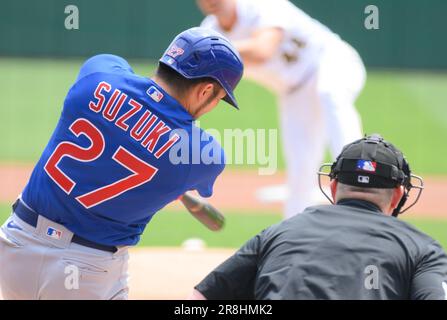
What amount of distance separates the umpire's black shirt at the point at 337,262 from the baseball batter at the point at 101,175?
0.63m

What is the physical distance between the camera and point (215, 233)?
23.7 feet

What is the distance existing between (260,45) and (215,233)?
2.51 metres

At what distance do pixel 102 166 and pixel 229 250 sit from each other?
3.69 m

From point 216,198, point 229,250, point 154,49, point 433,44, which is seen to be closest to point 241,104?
point 154,49

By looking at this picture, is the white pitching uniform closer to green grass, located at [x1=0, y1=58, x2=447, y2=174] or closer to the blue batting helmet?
the blue batting helmet

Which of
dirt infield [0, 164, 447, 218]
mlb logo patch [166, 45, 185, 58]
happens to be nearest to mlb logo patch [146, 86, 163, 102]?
mlb logo patch [166, 45, 185, 58]

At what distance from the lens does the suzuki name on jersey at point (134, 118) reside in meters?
2.62

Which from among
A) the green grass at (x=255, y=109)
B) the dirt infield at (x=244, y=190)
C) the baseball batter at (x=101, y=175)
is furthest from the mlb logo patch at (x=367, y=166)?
the green grass at (x=255, y=109)

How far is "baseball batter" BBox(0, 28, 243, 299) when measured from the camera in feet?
8.53

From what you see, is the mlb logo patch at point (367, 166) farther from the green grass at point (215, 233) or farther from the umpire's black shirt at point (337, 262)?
the green grass at point (215, 233)

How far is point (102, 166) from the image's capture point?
8.52 feet

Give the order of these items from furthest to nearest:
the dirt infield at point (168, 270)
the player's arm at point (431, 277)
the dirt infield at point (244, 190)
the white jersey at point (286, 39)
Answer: the dirt infield at point (244, 190) → the white jersey at point (286, 39) → the dirt infield at point (168, 270) → the player's arm at point (431, 277)

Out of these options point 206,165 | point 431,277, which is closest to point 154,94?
point 206,165

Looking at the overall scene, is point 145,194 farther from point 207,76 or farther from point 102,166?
point 207,76
